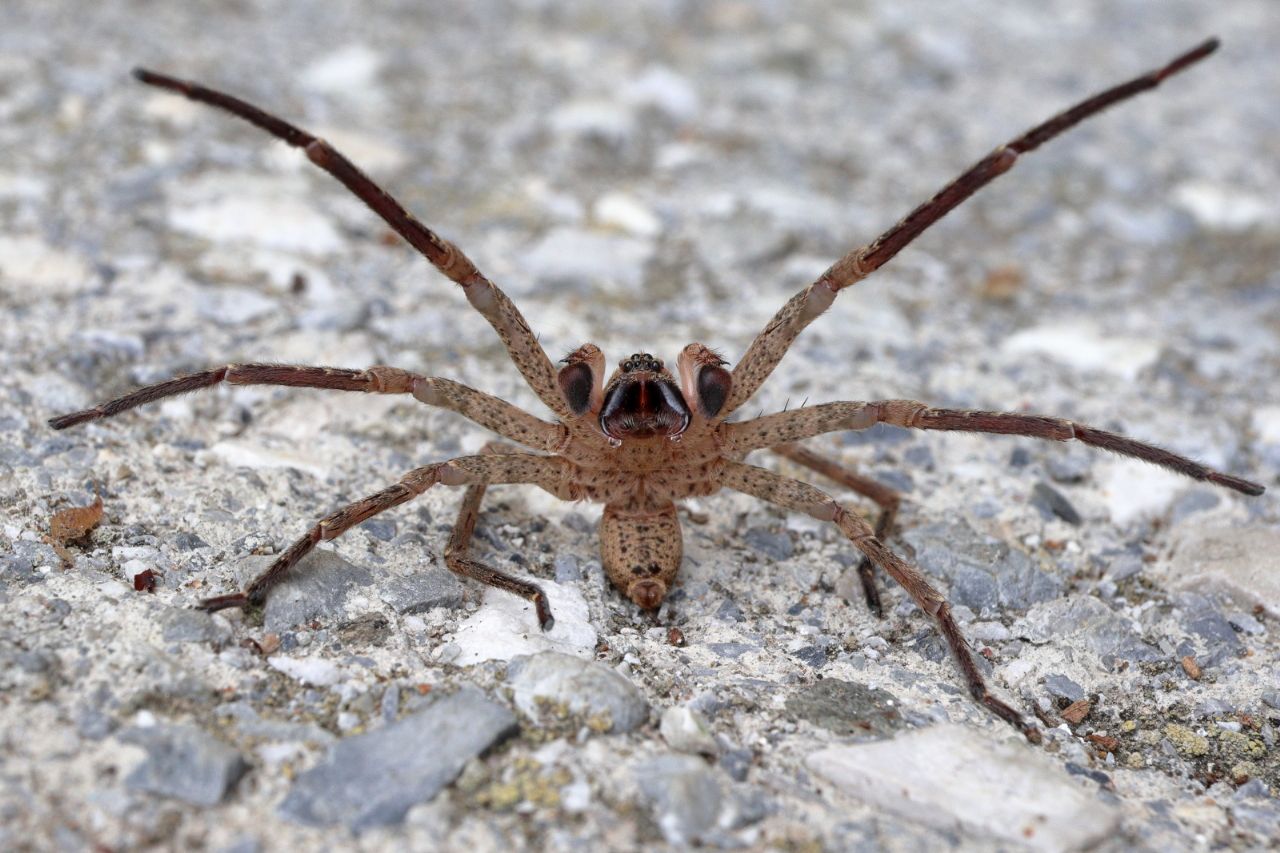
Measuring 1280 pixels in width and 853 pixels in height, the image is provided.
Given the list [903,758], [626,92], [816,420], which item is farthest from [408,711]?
[626,92]

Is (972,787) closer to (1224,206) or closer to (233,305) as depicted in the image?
(233,305)

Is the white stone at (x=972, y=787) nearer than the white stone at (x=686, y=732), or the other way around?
the white stone at (x=972, y=787)

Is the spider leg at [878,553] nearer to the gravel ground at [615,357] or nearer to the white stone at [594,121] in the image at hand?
the gravel ground at [615,357]

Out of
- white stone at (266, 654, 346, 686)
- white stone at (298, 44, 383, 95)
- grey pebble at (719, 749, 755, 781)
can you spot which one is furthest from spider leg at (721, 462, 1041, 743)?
white stone at (298, 44, 383, 95)

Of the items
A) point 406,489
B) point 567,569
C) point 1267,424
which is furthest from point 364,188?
point 1267,424

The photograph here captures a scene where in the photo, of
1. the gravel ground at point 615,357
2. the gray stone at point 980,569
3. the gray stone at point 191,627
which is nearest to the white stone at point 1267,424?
the gravel ground at point 615,357

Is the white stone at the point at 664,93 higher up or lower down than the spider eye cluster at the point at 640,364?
higher up
